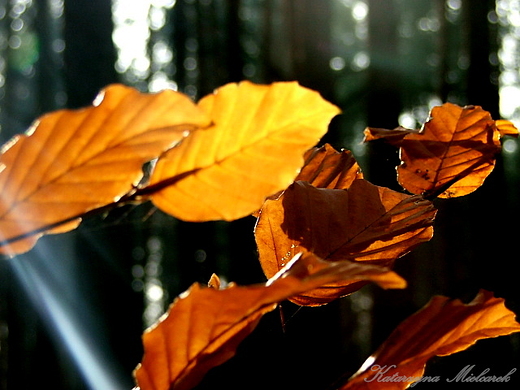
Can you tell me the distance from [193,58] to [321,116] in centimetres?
660

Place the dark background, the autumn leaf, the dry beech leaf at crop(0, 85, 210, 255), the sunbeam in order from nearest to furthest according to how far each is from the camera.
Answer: the dry beech leaf at crop(0, 85, 210, 255)
the autumn leaf
the dark background
the sunbeam

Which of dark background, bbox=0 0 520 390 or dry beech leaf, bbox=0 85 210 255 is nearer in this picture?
dry beech leaf, bbox=0 85 210 255

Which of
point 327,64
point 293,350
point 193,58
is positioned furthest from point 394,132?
point 193,58

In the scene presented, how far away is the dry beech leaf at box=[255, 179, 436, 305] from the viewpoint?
22 cm

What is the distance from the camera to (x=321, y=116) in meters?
0.15

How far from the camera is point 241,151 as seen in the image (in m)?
0.15

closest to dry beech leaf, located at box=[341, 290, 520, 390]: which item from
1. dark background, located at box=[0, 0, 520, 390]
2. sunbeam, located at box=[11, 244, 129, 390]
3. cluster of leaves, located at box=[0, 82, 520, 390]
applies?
cluster of leaves, located at box=[0, 82, 520, 390]

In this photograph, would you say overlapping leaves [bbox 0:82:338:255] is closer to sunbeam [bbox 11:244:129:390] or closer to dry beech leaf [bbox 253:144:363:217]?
dry beech leaf [bbox 253:144:363:217]

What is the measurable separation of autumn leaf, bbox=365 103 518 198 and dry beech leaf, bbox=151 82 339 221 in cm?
12

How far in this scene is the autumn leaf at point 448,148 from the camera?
255 mm

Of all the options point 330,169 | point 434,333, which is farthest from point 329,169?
point 434,333

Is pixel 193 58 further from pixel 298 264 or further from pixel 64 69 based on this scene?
pixel 298 264

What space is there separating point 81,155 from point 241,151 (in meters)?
0.04

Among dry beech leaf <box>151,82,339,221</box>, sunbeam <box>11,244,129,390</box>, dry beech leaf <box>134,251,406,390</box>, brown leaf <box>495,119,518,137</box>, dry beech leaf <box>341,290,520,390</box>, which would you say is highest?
dry beech leaf <box>151,82,339,221</box>
